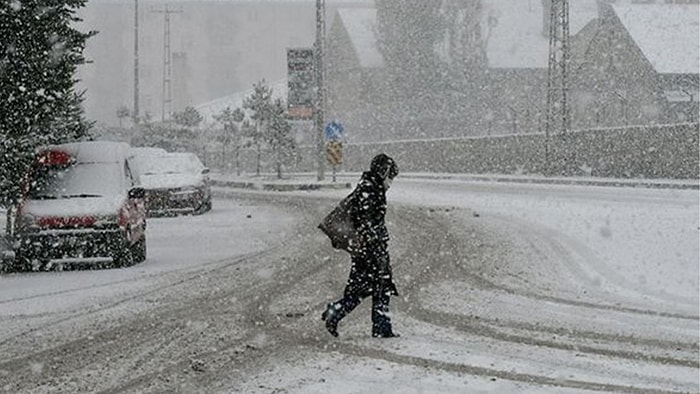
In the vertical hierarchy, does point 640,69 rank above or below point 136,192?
above

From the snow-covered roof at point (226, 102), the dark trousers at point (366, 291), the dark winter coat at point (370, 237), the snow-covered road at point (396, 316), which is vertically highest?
the snow-covered roof at point (226, 102)

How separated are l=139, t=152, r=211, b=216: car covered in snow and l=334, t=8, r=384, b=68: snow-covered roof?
1919 inches

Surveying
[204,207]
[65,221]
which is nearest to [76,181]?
[65,221]

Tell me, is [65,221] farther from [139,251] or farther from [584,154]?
[584,154]

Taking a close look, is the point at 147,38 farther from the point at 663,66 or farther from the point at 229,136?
the point at 663,66

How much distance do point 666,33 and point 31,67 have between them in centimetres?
4997

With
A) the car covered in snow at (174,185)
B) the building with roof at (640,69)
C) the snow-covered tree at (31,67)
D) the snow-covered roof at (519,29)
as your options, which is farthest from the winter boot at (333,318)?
the snow-covered roof at (519,29)

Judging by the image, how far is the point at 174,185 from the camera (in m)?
27.5

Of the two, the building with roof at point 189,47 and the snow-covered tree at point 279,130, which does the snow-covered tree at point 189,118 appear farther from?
the building with roof at point 189,47

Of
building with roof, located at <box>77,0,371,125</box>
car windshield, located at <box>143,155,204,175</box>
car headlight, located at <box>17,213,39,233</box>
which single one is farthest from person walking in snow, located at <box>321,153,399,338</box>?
building with roof, located at <box>77,0,371,125</box>

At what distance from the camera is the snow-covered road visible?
8008 millimetres

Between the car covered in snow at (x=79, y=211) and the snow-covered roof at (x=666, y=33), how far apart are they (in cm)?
4406

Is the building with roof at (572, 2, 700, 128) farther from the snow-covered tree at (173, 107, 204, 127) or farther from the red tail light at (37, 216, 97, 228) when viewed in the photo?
the red tail light at (37, 216, 97, 228)

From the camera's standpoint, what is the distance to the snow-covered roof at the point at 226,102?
9188 cm
